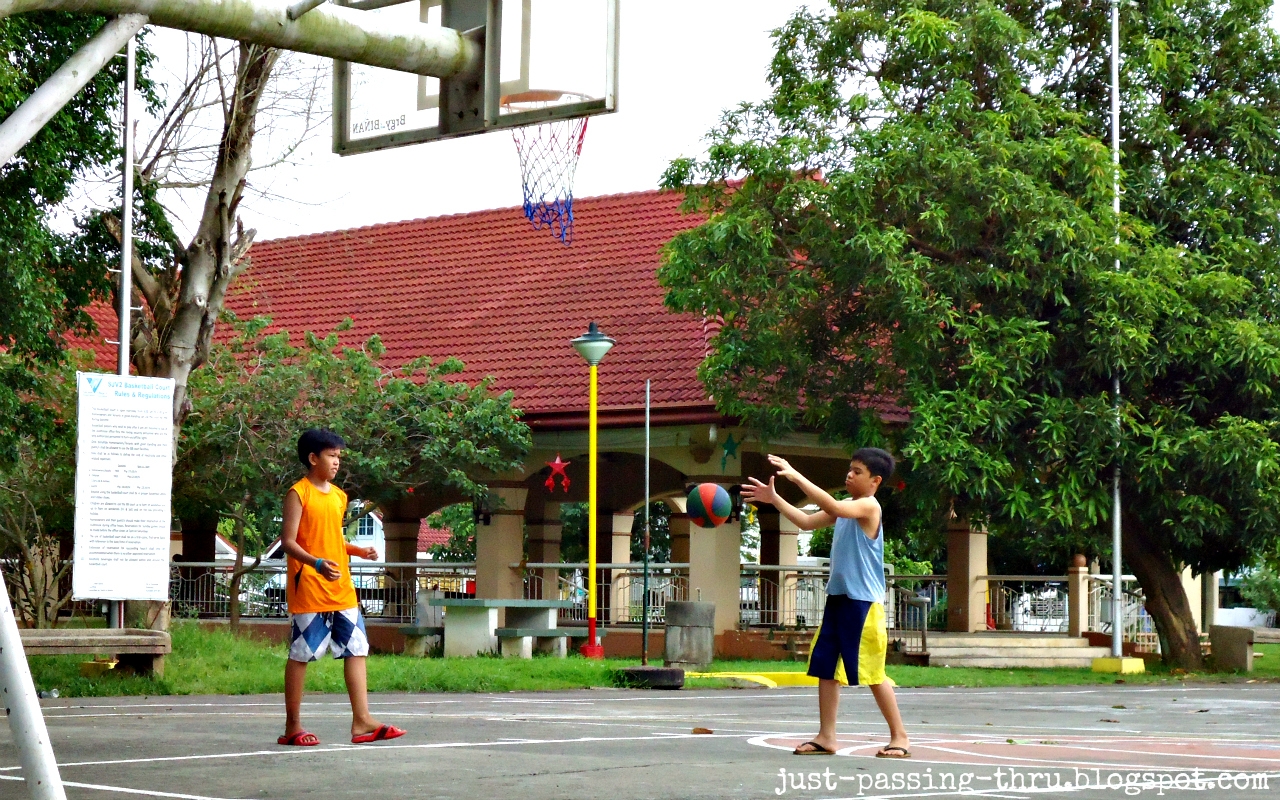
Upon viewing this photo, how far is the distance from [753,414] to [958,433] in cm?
305

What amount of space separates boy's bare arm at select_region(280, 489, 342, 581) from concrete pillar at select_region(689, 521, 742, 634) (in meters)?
16.8

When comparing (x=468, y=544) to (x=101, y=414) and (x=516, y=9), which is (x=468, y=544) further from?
(x=516, y=9)

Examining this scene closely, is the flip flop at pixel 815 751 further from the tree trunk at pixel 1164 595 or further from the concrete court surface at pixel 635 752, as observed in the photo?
the tree trunk at pixel 1164 595

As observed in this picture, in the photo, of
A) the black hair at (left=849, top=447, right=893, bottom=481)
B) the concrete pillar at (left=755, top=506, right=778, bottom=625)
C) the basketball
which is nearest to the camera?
the black hair at (left=849, top=447, right=893, bottom=481)

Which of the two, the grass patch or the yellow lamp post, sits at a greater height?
the yellow lamp post

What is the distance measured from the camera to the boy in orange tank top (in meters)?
9.22

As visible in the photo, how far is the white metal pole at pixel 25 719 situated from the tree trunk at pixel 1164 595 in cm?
2136

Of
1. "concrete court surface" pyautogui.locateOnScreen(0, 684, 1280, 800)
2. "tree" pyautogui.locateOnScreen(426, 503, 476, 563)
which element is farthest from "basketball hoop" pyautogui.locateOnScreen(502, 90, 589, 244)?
"tree" pyautogui.locateOnScreen(426, 503, 476, 563)

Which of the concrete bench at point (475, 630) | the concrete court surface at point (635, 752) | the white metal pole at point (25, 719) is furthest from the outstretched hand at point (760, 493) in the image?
the concrete bench at point (475, 630)

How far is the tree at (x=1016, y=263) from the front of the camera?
22.1 metres

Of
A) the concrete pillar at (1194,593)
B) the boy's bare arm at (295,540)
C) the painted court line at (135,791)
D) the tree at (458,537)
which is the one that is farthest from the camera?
the tree at (458,537)

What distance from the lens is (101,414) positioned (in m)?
15.2

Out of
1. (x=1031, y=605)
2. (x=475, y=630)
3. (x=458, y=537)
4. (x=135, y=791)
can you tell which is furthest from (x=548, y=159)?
(x=458, y=537)

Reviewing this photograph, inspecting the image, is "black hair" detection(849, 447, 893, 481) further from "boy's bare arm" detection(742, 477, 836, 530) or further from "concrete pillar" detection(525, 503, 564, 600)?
"concrete pillar" detection(525, 503, 564, 600)
